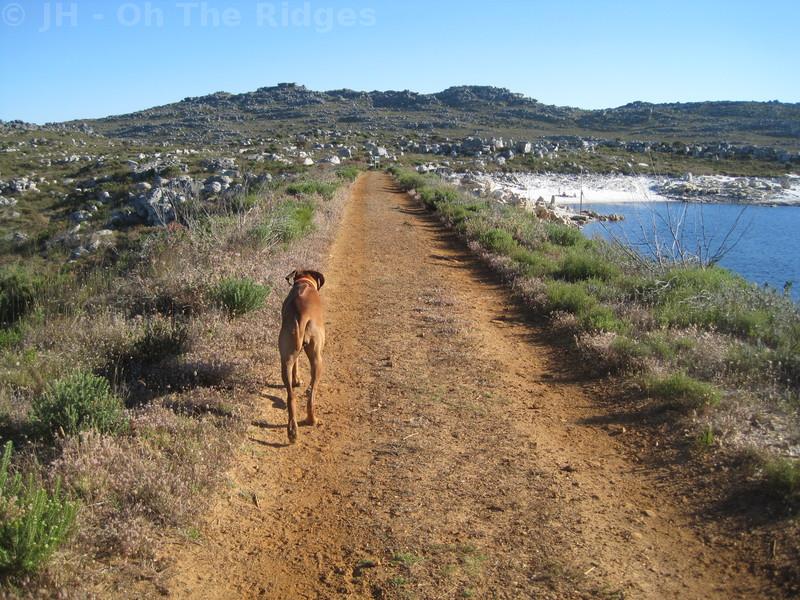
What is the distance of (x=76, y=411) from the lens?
4.35 m

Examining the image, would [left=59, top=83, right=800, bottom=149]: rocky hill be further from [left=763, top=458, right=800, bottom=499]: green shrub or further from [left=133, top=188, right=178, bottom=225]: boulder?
[left=763, top=458, right=800, bottom=499]: green shrub

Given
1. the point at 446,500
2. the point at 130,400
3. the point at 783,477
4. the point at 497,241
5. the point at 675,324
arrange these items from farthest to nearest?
the point at 497,241 < the point at 675,324 < the point at 130,400 < the point at 446,500 < the point at 783,477

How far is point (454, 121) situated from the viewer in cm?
10069

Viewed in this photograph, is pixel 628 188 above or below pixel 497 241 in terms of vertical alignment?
above

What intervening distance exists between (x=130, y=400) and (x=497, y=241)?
9184mm

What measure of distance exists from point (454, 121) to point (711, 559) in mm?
101863

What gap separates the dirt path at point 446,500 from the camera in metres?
3.32

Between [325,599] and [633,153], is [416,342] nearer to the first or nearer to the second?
[325,599]

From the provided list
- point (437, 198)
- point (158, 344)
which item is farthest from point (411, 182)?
point (158, 344)

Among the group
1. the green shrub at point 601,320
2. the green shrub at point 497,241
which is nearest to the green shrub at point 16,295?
the green shrub at point 497,241

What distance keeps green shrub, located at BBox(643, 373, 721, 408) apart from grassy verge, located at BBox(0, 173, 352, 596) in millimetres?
3505

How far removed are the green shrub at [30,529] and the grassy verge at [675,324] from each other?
4.01 metres

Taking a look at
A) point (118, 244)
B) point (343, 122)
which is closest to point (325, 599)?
point (118, 244)

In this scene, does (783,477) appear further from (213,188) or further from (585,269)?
(213,188)
